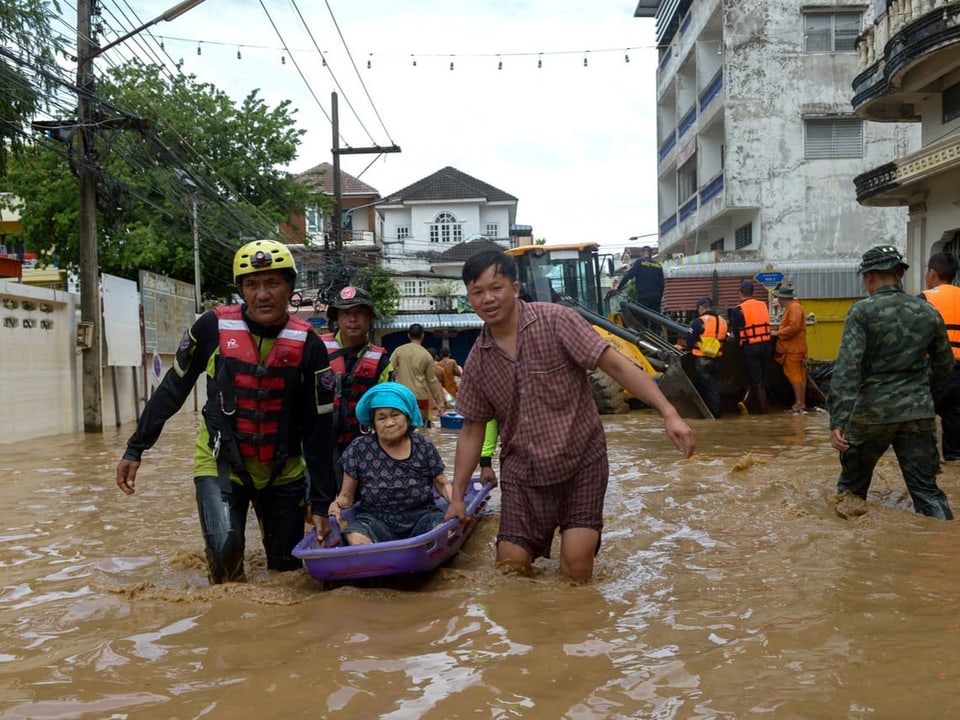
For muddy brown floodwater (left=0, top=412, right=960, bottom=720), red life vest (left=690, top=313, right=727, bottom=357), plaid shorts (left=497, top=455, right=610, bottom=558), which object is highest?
red life vest (left=690, top=313, right=727, bottom=357)

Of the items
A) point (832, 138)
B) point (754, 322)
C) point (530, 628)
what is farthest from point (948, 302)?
point (832, 138)

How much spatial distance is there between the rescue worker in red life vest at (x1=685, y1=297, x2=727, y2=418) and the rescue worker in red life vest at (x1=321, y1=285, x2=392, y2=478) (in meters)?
9.03

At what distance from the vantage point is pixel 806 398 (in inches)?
634

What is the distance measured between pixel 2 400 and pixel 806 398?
12.3 meters

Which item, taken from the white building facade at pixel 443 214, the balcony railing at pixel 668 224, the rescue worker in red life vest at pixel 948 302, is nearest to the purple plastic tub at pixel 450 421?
the rescue worker in red life vest at pixel 948 302

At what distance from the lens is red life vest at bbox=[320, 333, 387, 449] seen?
6203 mm

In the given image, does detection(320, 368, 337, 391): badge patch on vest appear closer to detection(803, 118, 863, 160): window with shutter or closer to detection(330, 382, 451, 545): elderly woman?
detection(330, 382, 451, 545): elderly woman

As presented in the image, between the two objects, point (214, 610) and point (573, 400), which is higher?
point (573, 400)

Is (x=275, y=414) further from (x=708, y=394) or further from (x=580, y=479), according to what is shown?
(x=708, y=394)

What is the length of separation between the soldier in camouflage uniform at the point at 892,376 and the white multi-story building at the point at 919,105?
331 inches

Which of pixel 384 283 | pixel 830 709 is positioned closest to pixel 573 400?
pixel 830 709

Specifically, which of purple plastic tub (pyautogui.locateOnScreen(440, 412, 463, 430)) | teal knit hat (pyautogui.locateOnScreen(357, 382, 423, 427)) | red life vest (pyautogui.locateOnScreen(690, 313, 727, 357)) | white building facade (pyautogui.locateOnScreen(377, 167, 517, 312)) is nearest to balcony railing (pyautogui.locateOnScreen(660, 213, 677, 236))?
white building facade (pyautogui.locateOnScreen(377, 167, 517, 312))

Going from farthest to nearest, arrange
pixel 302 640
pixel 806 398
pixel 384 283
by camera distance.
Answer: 1. pixel 384 283
2. pixel 806 398
3. pixel 302 640

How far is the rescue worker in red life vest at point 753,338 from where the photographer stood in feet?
48.2
